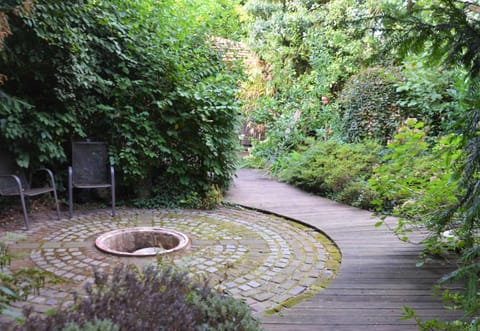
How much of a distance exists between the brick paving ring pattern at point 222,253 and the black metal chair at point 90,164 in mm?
451

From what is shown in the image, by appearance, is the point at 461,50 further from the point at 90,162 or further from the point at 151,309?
the point at 90,162

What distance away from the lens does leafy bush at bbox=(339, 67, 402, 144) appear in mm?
6535

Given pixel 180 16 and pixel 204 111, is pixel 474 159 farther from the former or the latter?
pixel 180 16

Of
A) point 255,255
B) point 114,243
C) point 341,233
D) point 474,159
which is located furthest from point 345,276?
point 114,243

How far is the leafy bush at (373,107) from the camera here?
654 cm

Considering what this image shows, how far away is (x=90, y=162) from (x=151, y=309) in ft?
12.3

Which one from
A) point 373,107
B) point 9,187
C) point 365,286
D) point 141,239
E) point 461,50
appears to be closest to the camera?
point 461,50

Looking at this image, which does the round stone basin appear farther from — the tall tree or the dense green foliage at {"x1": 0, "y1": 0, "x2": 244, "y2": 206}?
the tall tree

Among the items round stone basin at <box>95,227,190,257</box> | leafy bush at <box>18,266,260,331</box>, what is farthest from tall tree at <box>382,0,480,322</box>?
round stone basin at <box>95,227,190,257</box>

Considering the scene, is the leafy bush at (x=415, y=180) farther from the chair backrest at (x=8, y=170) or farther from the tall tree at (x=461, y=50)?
the chair backrest at (x=8, y=170)

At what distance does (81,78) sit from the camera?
4.31 metres

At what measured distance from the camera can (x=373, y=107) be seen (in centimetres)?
670

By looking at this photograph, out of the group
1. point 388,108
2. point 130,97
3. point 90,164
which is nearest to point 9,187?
point 90,164

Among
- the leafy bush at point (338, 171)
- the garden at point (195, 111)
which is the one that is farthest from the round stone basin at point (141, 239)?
the leafy bush at point (338, 171)
